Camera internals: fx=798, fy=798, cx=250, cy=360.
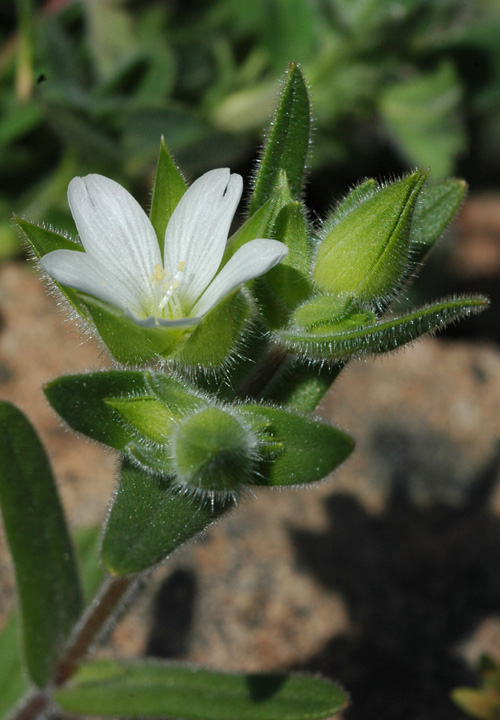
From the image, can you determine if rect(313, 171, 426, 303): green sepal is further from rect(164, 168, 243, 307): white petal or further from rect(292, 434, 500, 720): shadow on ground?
rect(292, 434, 500, 720): shadow on ground

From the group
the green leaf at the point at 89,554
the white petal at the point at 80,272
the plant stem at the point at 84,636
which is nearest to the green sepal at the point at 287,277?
the white petal at the point at 80,272

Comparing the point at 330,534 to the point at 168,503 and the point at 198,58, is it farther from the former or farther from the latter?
the point at 198,58

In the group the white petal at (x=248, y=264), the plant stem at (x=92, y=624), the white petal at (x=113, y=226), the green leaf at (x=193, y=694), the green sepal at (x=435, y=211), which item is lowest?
the green leaf at (x=193, y=694)

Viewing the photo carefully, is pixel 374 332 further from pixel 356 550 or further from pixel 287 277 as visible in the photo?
pixel 356 550

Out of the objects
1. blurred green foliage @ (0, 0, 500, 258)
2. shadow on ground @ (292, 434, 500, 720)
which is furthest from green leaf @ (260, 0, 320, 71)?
shadow on ground @ (292, 434, 500, 720)

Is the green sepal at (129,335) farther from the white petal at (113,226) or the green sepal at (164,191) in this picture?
the green sepal at (164,191)

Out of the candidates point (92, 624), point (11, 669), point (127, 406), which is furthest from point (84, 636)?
point (127, 406)

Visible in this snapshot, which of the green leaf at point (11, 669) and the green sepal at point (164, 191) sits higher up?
the green sepal at point (164, 191)
